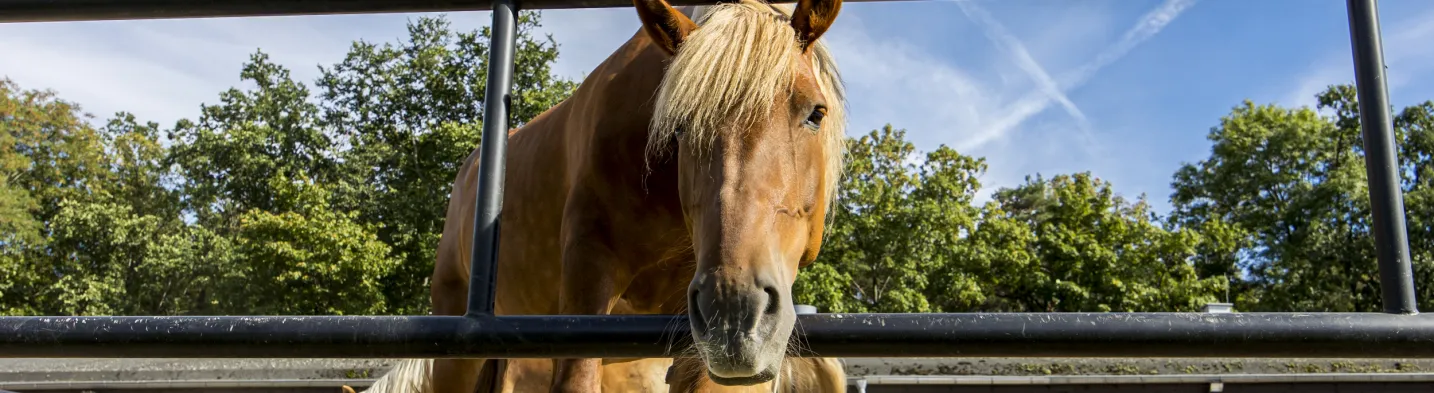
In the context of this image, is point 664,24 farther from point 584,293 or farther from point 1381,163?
point 1381,163

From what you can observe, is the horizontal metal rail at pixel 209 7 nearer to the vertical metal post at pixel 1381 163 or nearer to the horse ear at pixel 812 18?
the horse ear at pixel 812 18

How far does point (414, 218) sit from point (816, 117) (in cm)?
2229

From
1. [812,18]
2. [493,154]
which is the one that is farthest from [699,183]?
[493,154]

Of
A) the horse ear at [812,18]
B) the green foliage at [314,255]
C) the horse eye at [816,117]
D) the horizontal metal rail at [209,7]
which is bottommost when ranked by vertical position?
the horizontal metal rail at [209,7]

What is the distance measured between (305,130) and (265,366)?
52.9 feet

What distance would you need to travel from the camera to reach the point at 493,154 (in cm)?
121

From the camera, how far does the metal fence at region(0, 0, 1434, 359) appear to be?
3.29ft

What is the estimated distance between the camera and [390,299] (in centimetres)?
2203

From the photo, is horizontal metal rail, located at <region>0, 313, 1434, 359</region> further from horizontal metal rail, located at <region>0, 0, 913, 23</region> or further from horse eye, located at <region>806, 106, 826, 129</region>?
horse eye, located at <region>806, 106, 826, 129</region>

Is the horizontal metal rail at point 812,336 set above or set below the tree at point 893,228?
below

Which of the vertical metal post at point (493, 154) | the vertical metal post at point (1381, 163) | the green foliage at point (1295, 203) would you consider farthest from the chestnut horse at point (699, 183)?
the green foliage at point (1295, 203)

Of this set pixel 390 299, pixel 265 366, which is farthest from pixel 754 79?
pixel 390 299

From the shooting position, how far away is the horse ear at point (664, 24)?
1588 millimetres

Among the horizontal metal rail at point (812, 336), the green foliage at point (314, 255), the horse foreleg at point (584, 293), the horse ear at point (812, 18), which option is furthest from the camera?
the green foliage at point (314, 255)
